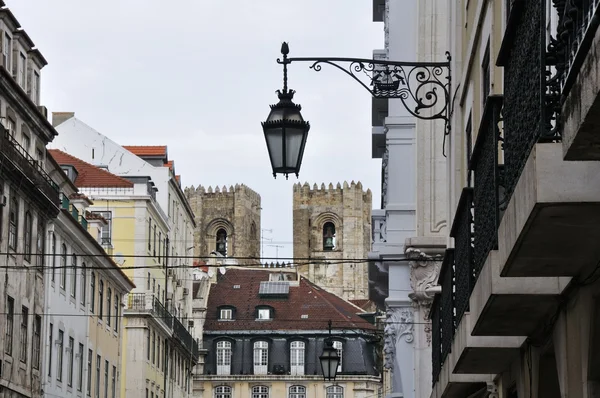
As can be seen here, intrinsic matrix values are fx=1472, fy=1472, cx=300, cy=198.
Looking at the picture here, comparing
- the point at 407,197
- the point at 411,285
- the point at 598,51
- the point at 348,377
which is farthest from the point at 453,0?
the point at 348,377

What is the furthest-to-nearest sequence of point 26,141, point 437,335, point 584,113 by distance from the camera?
point 26,141 < point 437,335 < point 584,113

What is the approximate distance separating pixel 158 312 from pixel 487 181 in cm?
5915

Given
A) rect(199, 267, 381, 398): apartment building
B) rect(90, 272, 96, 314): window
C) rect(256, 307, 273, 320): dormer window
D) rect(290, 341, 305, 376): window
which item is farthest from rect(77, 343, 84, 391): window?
rect(256, 307, 273, 320): dormer window

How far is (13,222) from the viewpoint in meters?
38.0

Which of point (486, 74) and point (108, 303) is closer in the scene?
point (486, 74)

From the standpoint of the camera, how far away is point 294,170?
45.4ft

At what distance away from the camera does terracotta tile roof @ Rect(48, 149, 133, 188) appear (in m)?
63.3

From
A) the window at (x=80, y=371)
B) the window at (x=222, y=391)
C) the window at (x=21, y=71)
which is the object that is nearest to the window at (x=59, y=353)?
the window at (x=80, y=371)

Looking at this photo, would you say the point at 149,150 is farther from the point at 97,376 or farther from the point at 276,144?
the point at 276,144

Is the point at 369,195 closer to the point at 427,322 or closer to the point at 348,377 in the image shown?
the point at 348,377

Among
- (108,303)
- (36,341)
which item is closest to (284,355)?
(108,303)

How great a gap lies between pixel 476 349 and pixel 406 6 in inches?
704

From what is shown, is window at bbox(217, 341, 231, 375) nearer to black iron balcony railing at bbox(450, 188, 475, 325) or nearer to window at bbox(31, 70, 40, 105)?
window at bbox(31, 70, 40, 105)

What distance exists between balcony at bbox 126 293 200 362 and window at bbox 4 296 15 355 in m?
26.6
